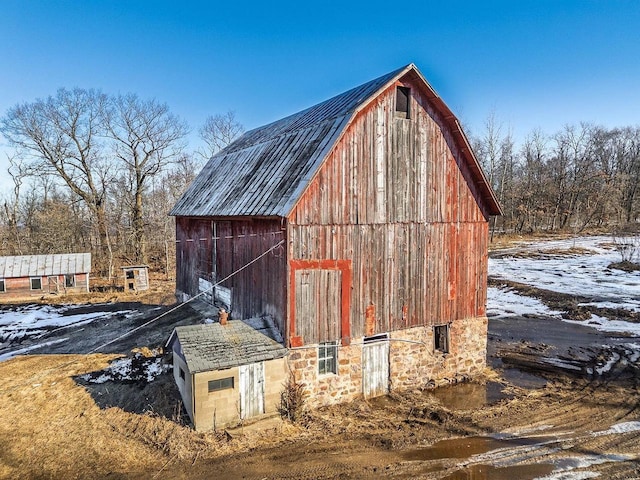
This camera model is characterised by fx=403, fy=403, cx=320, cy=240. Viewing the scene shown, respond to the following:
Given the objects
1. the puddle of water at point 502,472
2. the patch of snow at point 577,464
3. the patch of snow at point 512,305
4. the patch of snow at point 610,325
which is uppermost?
the patch of snow at point 512,305

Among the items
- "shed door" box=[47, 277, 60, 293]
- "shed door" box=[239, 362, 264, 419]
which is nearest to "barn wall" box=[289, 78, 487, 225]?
"shed door" box=[239, 362, 264, 419]

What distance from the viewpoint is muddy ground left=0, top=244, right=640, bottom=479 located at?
27.1 ft

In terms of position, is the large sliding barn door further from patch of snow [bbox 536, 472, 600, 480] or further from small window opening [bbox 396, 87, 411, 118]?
patch of snow [bbox 536, 472, 600, 480]

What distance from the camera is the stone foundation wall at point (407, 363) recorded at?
34.8 feet

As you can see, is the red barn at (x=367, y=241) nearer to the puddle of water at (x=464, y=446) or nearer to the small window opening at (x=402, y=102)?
the small window opening at (x=402, y=102)

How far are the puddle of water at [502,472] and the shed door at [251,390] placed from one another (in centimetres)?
445

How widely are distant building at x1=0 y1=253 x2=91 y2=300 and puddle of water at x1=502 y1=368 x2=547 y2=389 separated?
2608 cm

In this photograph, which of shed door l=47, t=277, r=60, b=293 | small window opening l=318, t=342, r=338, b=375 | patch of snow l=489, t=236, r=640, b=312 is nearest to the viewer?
small window opening l=318, t=342, r=338, b=375

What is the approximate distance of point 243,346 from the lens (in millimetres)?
10031

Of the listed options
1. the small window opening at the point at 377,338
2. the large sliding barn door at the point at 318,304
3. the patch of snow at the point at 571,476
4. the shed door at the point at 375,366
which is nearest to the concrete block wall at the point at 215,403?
the large sliding barn door at the point at 318,304

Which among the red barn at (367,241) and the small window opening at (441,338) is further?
the small window opening at (441,338)

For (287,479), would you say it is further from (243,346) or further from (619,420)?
(619,420)

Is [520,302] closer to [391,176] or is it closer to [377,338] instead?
[377,338]

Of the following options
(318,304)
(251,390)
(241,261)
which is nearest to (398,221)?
(318,304)
